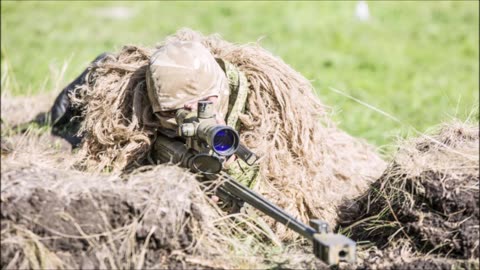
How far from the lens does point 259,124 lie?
14.4ft

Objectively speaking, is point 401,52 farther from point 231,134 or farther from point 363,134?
point 231,134

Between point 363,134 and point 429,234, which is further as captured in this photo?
point 363,134

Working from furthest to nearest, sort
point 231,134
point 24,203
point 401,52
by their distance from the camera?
point 401,52, point 231,134, point 24,203

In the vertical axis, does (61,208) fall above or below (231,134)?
below

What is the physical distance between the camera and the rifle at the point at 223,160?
3213 mm

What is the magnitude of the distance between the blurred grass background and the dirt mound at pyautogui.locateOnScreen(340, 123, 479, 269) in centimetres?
320

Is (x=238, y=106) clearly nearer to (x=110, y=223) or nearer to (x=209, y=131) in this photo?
(x=209, y=131)

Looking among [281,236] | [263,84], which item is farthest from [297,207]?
[263,84]

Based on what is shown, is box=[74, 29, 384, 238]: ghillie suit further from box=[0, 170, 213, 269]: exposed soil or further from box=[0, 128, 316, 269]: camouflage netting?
box=[0, 170, 213, 269]: exposed soil

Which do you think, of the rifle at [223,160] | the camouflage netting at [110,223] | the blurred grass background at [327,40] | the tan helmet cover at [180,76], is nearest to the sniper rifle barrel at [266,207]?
the rifle at [223,160]

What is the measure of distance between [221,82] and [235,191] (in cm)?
66

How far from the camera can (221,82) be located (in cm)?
405

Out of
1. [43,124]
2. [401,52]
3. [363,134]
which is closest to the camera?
[43,124]

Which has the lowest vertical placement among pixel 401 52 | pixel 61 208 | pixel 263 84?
pixel 401 52
